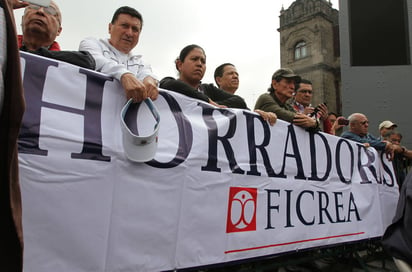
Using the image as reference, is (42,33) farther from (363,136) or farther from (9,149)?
(363,136)

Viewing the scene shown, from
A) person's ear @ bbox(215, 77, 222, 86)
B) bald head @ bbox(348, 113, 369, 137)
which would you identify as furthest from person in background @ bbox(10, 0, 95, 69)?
bald head @ bbox(348, 113, 369, 137)

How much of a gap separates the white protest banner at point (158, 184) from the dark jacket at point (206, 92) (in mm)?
170

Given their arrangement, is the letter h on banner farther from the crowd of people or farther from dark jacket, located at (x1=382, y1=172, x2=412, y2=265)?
dark jacket, located at (x1=382, y1=172, x2=412, y2=265)

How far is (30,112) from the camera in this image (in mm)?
1512

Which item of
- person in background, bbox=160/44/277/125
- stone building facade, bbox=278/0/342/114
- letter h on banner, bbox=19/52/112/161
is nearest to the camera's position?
letter h on banner, bbox=19/52/112/161

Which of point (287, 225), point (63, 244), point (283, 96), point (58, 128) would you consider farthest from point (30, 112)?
point (283, 96)

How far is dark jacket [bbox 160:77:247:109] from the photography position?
2455mm

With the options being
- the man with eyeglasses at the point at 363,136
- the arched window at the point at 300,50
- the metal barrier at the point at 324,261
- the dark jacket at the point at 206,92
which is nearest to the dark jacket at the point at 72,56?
the dark jacket at the point at 206,92

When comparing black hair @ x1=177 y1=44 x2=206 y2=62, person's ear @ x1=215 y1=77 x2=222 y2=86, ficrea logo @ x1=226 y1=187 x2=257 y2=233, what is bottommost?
ficrea logo @ x1=226 y1=187 x2=257 y2=233

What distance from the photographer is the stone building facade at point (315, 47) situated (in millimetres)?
26781

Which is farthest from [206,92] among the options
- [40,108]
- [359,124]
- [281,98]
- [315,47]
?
[315,47]

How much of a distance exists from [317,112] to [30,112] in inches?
112

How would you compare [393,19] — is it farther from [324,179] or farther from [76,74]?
[76,74]

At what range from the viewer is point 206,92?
3.04m
